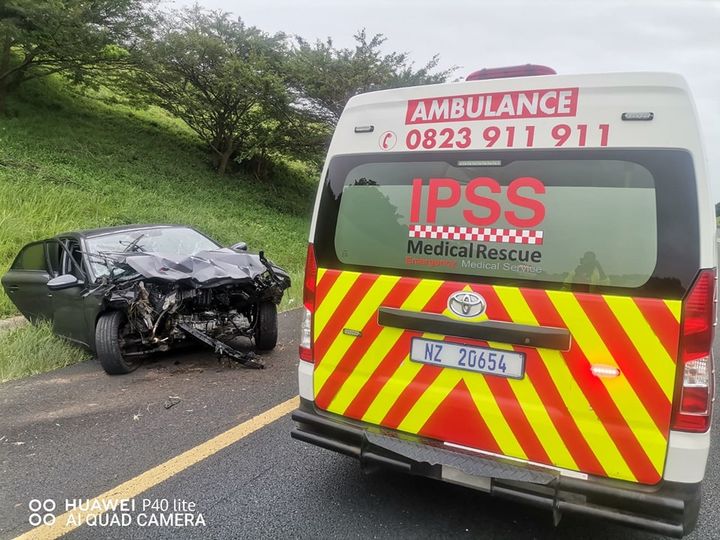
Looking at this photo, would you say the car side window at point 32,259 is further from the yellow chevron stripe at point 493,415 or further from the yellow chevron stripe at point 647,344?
the yellow chevron stripe at point 647,344

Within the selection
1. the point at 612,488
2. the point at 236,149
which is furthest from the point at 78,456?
the point at 236,149

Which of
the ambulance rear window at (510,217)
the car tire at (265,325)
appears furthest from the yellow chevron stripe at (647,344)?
the car tire at (265,325)

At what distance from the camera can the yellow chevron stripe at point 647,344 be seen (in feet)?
6.95

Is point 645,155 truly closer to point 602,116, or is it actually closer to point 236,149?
point 602,116

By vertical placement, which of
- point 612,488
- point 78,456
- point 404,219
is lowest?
point 78,456

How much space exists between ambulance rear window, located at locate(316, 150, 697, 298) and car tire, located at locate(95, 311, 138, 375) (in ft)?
9.58

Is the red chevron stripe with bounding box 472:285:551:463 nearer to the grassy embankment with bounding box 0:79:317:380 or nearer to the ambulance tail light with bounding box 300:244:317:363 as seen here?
the ambulance tail light with bounding box 300:244:317:363

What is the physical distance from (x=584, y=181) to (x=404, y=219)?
0.85 meters

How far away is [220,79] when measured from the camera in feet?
52.7

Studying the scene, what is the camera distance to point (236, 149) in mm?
18516

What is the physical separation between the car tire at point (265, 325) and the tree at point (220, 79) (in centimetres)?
1208

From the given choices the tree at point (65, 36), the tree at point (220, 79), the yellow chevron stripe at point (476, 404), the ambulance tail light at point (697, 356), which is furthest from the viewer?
the tree at point (220, 79)

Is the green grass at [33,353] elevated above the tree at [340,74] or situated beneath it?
situated beneath

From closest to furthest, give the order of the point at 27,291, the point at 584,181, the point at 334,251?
the point at 584,181 < the point at 334,251 < the point at 27,291
